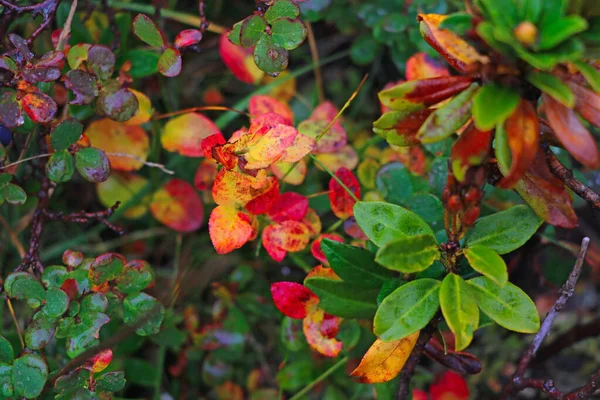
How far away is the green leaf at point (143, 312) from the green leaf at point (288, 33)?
1.92ft

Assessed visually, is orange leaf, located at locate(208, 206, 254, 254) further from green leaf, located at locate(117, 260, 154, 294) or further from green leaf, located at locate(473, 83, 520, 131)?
green leaf, located at locate(473, 83, 520, 131)

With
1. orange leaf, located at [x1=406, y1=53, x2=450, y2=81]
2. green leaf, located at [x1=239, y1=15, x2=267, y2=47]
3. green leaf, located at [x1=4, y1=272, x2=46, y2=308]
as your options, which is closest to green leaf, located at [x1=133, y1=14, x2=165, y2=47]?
green leaf, located at [x1=239, y1=15, x2=267, y2=47]

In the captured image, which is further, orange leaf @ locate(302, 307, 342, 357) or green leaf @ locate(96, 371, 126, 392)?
orange leaf @ locate(302, 307, 342, 357)

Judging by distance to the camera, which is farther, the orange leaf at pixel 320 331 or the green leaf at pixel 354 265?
the orange leaf at pixel 320 331

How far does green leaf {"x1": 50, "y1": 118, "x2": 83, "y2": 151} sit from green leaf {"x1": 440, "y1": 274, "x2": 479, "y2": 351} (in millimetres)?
782

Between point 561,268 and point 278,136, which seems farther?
point 561,268

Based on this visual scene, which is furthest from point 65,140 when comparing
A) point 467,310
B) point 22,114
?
point 467,310

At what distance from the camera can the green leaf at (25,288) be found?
3.71ft

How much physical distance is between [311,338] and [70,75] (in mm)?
726

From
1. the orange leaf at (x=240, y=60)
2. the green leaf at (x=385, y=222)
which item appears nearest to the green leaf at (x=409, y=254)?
the green leaf at (x=385, y=222)

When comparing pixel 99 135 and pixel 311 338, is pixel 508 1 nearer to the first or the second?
pixel 311 338

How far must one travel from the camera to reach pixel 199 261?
1724 mm

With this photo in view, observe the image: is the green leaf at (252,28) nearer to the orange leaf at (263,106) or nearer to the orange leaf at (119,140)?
the orange leaf at (263,106)

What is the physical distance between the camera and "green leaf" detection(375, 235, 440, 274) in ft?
2.95
